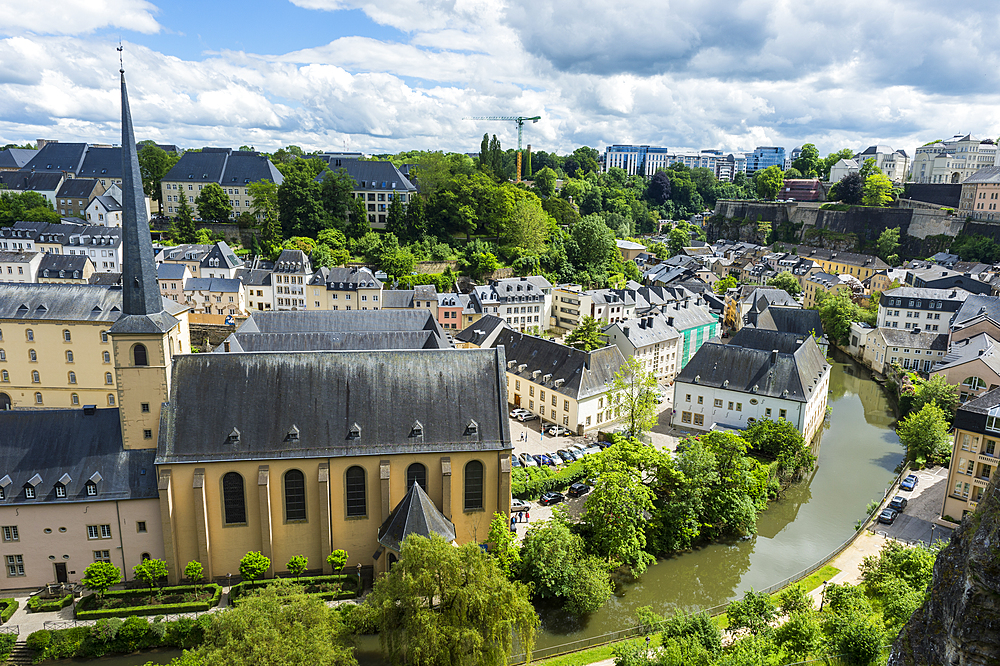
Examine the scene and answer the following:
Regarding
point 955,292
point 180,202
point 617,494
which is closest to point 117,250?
point 180,202

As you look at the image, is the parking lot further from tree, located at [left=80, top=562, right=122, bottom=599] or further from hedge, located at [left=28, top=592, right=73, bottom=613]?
hedge, located at [left=28, top=592, right=73, bottom=613]

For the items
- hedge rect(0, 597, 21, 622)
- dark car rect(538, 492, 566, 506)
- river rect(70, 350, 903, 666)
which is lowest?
river rect(70, 350, 903, 666)

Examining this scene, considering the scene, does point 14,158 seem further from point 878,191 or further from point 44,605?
point 878,191

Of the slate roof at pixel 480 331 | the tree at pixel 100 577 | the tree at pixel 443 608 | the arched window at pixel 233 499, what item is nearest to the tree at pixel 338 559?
the arched window at pixel 233 499

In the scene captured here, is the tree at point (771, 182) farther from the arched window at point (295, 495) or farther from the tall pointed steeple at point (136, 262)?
the tall pointed steeple at point (136, 262)

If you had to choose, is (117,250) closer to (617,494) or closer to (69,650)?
(69,650)

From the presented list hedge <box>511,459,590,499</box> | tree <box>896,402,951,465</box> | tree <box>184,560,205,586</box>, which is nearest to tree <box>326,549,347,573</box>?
tree <box>184,560,205,586</box>

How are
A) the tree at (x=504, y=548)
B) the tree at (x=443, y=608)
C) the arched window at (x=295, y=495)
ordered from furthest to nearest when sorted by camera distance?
the arched window at (x=295, y=495), the tree at (x=504, y=548), the tree at (x=443, y=608)
